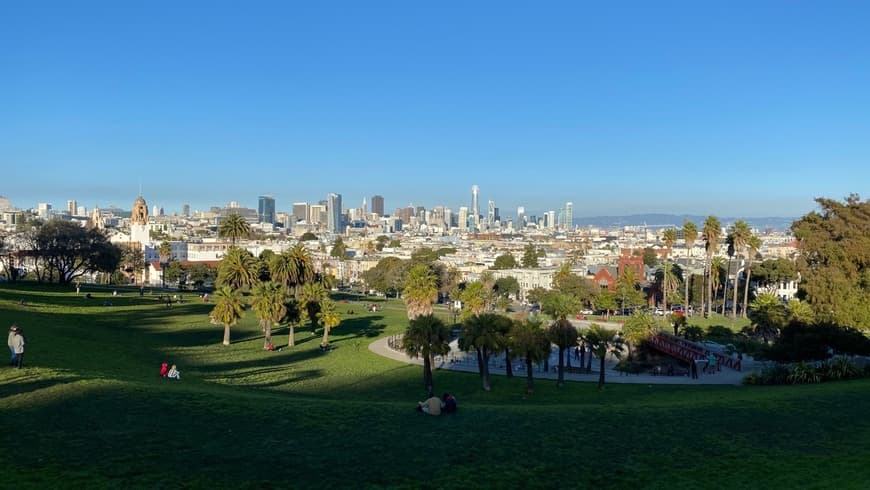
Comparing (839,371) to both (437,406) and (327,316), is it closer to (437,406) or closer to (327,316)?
(437,406)

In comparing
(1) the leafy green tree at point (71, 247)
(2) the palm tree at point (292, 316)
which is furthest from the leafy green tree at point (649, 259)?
(2) the palm tree at point (292, 316)

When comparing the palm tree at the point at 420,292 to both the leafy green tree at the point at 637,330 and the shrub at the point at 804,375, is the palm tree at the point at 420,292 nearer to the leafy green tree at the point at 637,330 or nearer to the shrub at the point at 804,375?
the leafy green tree at the point at 637,330

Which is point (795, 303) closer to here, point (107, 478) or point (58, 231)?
point (107, 478)

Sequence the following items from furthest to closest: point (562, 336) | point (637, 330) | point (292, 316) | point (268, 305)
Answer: point (292, 316) < point (637, 330) < point (268, 305) < point (562, 336)

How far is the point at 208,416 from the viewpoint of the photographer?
1741 cm

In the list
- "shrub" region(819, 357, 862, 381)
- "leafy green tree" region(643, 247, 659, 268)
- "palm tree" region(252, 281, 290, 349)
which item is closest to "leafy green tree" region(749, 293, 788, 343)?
"shrub" region(819, 357, 862, 381)

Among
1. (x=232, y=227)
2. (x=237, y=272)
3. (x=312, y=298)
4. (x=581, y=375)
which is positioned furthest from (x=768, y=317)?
(x=232, y=227)

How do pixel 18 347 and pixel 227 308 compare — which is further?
pixel 227 308

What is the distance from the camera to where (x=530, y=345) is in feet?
111

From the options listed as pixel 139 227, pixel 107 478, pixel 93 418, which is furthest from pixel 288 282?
pixel 139 227

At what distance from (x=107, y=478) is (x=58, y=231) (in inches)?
3098

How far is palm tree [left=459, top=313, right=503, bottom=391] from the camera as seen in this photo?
34.5 meters

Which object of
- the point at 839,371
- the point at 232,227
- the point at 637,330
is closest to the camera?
Answer: the point at 839,371

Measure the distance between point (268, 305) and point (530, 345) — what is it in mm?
23679
